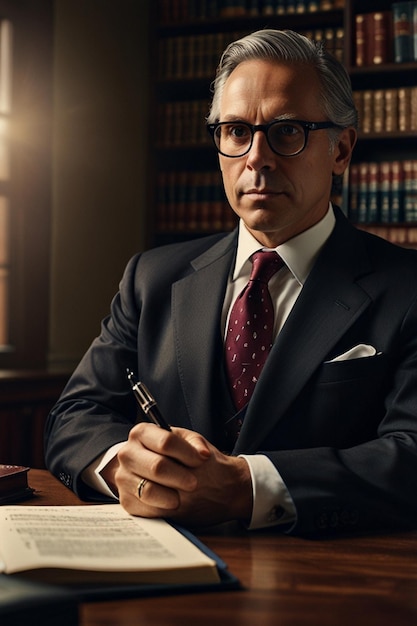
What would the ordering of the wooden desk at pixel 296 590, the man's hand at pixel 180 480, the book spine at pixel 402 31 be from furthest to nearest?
the book spine at pixel 402 31 < the man's hand at pixel 180 480 < the wooden desk at pixel 296 590

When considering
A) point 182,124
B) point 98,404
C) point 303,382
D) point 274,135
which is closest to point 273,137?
point 274,135

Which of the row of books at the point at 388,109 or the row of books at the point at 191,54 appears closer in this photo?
the row of books at the point at 388,109

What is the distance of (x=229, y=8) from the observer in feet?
14.3

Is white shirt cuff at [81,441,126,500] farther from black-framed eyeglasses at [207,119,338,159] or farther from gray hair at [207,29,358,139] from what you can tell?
gray hair at [207,29,358,139]

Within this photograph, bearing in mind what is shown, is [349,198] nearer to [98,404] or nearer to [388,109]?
[388,109]

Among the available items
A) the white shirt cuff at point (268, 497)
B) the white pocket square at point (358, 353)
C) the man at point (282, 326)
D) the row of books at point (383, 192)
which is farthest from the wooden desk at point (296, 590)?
the row of books at point (383, 192)

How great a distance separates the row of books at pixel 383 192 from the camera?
392 centimetres

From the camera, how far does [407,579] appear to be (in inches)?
43.3

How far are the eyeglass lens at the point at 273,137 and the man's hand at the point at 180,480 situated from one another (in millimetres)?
755

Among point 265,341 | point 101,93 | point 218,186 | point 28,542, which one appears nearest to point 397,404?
point 265,341

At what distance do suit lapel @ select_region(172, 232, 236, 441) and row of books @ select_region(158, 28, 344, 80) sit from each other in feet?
8.50

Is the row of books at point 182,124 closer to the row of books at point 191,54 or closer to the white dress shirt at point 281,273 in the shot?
the row of books at point 191,54

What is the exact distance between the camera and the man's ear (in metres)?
1.98

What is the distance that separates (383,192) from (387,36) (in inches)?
28.8
